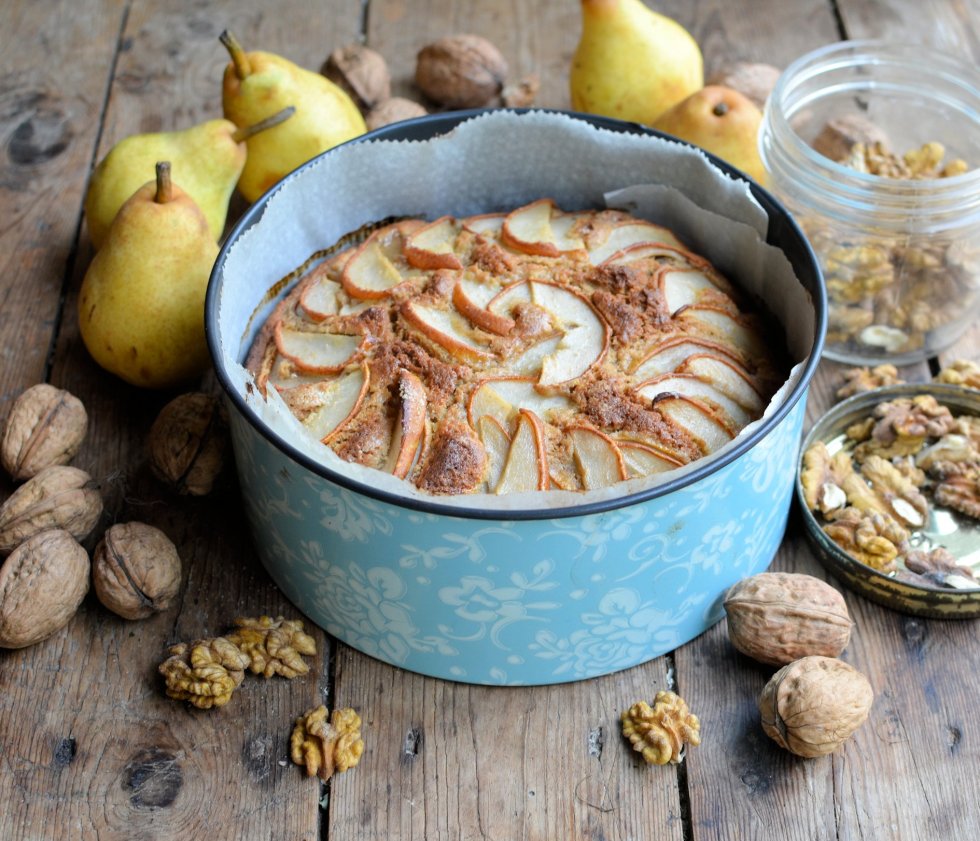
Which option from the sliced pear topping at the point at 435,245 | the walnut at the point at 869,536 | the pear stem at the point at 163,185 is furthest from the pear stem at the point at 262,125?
the walnut at the point at 869,536

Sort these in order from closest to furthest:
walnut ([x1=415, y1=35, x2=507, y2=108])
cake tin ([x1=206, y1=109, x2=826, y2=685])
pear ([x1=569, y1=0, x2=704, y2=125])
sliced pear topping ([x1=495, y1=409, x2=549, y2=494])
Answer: cake tin ([x1=206, y1=109, x2=826, y2=685]) < sliced pear topping ([x1=495, y1=409, x2=549, y2=494]) < pear ([x1=569, y1=0, x2=704, y2=125]) < walnut ([x1=415, y1=35, x2=507, y2=108])

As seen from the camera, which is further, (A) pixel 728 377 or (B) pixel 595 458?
(A) pixel 728 377

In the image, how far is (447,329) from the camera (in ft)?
5.04

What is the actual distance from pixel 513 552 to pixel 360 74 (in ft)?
4.28

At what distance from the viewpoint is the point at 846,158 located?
199 cm

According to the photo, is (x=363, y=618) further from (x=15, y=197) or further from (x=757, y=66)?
(x=757, y=66)

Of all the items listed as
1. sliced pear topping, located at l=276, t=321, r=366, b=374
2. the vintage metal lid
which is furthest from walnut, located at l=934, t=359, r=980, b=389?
sliced pear topping, located at l=276, t=321, r=366, b=374

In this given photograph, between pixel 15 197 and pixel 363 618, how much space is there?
48.4 inches

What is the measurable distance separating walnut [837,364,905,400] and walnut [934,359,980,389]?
0.07 m

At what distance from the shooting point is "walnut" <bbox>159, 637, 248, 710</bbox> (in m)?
1.40

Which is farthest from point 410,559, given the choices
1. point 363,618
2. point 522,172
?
point 522,172

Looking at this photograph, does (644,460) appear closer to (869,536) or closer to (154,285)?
(869,536)

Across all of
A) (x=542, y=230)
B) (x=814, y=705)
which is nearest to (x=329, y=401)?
(x=542, y=230)

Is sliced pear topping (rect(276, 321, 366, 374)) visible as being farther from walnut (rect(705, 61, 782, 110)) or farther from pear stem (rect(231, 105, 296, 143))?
walnut (rect(705, 61, 782, 110))
